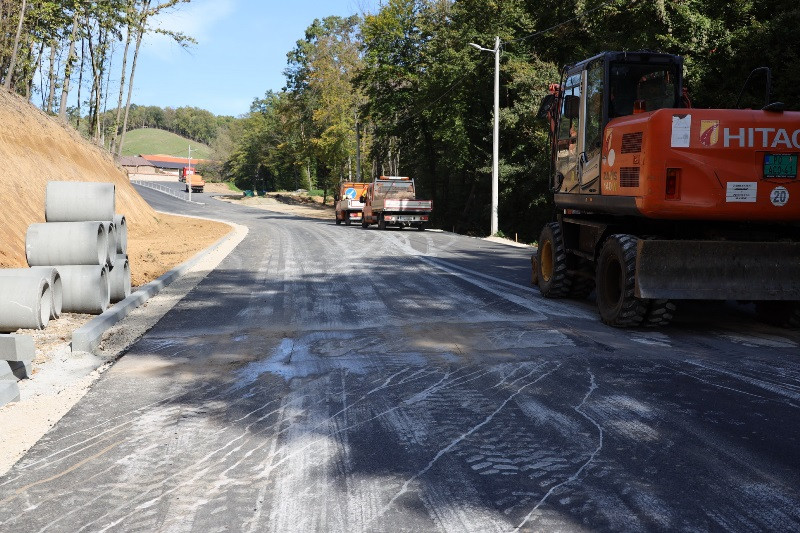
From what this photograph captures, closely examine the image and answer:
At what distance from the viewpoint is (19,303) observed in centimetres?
806

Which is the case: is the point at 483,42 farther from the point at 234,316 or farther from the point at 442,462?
the point at 442,462

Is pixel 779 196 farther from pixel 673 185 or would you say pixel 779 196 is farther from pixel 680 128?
pixel 680 128

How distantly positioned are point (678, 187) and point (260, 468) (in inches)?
228

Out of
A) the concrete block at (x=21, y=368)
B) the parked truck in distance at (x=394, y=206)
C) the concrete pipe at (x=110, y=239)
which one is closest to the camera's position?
the concrete block at (x=21, y=368)

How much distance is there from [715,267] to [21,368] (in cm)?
731

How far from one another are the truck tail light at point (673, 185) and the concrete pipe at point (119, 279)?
750 cm

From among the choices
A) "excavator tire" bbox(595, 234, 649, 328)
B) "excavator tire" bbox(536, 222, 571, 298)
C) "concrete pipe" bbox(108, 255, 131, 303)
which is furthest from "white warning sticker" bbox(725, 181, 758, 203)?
"concrete pipe" bbox(108, 255, 131, 303)

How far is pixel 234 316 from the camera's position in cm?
998

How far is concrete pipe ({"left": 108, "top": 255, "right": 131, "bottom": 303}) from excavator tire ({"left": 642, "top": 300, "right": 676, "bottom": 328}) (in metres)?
7.32

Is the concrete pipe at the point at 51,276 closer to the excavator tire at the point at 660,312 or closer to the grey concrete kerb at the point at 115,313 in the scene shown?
the grey concrete kerb at the point at 115,313

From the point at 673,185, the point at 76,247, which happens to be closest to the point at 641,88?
the point at 673,185

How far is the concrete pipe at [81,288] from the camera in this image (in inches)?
373

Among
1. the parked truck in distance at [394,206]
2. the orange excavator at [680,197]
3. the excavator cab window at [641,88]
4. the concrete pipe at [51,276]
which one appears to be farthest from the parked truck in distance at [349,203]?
the concrete pipe at [51,276]

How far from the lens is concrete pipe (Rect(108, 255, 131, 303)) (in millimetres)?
10547
